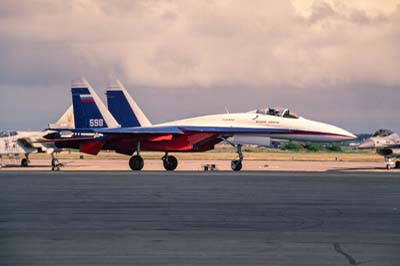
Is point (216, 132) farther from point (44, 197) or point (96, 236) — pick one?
point (96, 236)

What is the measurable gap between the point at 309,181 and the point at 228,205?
10.8 meters

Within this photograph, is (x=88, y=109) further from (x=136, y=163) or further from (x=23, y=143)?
(x=23, y=143)

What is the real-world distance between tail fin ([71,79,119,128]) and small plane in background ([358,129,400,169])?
15193 mm

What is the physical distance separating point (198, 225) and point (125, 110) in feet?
107

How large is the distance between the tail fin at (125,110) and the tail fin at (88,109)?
74cm

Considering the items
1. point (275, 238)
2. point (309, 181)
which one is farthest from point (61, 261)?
point (309, 181)

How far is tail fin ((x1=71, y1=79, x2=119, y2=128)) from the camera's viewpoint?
46.4 metres

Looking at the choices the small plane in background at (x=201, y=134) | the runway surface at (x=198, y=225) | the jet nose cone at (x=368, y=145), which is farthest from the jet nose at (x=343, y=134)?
the runway surface at (x=198, y=225)

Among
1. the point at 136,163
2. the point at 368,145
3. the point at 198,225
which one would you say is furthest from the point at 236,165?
the point at 198,225

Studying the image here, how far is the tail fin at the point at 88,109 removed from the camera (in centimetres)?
4638

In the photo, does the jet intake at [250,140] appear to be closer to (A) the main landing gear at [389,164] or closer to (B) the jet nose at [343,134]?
(B) the jet nose at [343,134]

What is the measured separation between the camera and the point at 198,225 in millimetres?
15172

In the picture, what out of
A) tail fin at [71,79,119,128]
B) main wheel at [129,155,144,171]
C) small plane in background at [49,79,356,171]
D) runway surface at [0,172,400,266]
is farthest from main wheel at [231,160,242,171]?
runway surface at [0,172,400,266]

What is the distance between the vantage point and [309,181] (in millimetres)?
29766
